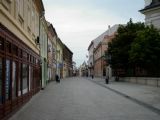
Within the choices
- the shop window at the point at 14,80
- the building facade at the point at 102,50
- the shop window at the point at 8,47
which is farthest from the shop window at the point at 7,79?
the building facade at the point at 102,50

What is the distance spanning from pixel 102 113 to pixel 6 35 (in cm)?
472

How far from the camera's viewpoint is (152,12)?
179 feet

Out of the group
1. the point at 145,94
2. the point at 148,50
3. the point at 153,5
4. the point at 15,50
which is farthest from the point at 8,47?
the point at 153,5

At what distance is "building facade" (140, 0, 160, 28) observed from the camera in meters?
53.6

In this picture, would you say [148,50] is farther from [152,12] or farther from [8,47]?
[8,47]

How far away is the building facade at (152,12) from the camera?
53562 millimetres

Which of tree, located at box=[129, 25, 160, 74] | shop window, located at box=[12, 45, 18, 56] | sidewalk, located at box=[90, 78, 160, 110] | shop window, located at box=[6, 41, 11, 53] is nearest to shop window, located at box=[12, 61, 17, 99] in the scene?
shop window, located at box=[12, 45, 18, 56]

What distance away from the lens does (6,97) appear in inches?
500

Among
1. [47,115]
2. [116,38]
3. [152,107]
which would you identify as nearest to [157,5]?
[116,38]

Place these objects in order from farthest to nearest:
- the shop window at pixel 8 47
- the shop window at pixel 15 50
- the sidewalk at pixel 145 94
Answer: the sidewalk at pixel 145 94
the shop window at pixel 15 50
the shop window at pixel 8 47

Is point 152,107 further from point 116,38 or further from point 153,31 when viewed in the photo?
point 116,38

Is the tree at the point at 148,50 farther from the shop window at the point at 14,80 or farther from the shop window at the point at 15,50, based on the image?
the shop window at the point at 14,80

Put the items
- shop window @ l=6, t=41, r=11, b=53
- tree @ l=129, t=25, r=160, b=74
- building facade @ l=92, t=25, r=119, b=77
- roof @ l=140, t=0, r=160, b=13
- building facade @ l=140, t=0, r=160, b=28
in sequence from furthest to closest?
building facade @ l=92, t=25, r=119, b=77 → building facade @ l=140, t=0, r=160, b=28 → roof @ l=140, t=0, r=160, b=13 → tree @ l=129, t=25, r=160, b=74 → shop window @ l=6, t=41, r=11, b=53

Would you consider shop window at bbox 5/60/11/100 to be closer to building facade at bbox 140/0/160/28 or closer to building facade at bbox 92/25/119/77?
building facade at bbox 140/0/160/28
